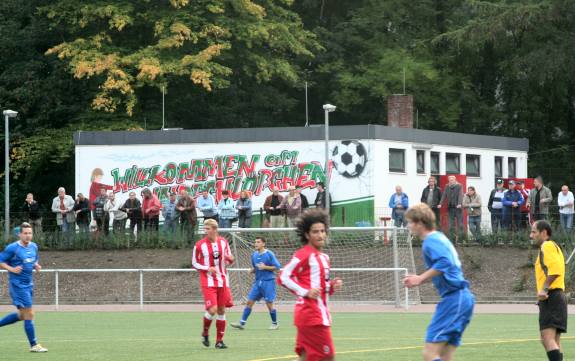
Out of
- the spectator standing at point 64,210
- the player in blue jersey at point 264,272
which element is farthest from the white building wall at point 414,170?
the player in blue jersey at point 264,272

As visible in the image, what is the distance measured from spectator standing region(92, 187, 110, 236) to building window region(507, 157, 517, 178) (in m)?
16.1

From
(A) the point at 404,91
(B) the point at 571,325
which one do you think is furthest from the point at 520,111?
(B) the point at 571,325

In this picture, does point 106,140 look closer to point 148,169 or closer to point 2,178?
point 148,169

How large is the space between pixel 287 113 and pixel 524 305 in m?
28.0

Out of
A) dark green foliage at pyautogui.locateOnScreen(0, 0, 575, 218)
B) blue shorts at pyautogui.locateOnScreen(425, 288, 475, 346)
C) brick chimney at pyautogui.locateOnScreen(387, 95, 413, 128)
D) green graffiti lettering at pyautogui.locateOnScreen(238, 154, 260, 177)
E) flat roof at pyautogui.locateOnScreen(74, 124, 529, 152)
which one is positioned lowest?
blue shorts at pyautogui.locateOnScreen(425, 288, 475, 346)

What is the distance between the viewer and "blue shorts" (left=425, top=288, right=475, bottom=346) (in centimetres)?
1138

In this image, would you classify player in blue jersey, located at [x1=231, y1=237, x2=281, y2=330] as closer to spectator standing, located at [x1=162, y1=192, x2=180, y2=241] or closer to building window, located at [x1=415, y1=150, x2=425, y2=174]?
spectator standing, located at [x1=162, y1=192, x2=180, y2=241]

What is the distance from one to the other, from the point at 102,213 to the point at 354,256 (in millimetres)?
9113

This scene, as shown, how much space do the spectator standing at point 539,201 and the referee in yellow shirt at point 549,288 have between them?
20.2m

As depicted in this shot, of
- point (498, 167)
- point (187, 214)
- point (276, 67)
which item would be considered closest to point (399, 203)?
point (187, 214)

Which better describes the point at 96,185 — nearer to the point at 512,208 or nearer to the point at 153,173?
the point at 153,173

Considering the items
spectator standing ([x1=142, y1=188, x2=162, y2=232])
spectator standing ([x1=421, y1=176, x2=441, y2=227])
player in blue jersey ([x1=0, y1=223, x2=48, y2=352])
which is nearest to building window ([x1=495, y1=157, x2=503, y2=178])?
spectator standing ([x1=421, y1=176, x2=441, y2=227])

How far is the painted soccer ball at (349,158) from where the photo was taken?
40.1 meters

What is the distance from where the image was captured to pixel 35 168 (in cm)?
4966
